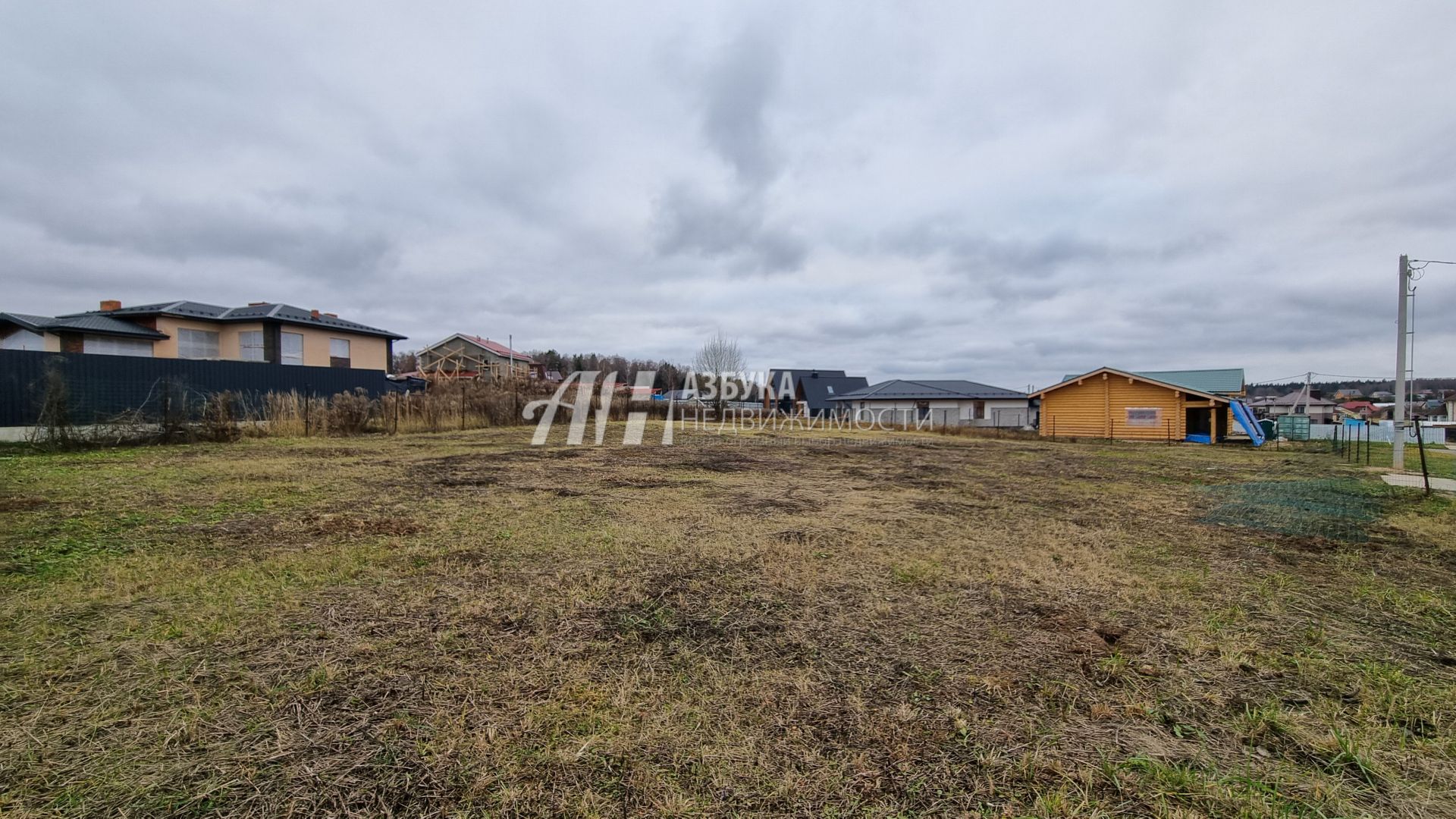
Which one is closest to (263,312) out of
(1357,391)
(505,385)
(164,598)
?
(505,385)

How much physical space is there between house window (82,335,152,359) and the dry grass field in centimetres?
1934

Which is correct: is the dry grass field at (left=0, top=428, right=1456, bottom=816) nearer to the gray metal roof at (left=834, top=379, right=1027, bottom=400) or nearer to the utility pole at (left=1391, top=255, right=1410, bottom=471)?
the utility pole at (left=1391, top=255, right=1410, bottom=471)

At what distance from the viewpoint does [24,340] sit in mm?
18516

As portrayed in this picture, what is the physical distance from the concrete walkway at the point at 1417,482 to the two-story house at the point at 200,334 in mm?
28287

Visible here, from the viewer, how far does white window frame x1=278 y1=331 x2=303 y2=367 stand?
21.9 m

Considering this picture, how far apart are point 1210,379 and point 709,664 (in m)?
37.6

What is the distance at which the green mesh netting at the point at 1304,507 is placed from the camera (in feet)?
18.8

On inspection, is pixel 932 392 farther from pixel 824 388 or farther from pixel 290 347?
pixel 290 347

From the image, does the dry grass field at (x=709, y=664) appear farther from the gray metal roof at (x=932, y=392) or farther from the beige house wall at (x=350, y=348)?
the gray metal roof at (x=932, y=392)

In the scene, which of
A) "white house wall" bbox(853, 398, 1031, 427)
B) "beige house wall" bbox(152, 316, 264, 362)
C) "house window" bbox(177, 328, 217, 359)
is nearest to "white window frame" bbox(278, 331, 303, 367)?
"beige house wall" bbox(152, 316, 264, 362)

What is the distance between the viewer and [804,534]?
5.14 meters

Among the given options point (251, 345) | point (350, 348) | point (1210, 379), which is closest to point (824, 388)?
point (1210, 379)

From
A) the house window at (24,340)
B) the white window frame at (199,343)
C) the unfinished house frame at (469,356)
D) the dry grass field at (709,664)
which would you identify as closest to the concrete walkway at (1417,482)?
the dry grass field at (709,664)

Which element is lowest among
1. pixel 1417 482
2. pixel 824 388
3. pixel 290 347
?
pixel 1417 482
